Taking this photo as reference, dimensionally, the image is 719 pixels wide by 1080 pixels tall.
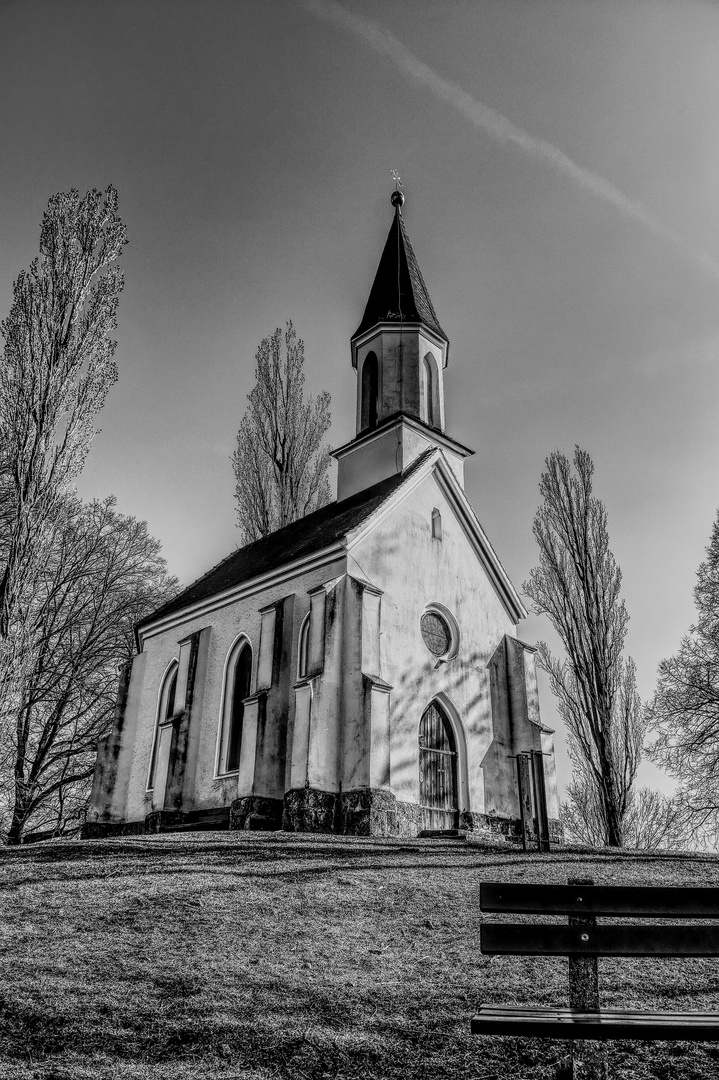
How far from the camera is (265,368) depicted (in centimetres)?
3653

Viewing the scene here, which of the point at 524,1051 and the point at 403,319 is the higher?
the point at 403,319

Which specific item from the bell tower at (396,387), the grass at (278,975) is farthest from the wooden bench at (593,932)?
the bell tower at (396,387)

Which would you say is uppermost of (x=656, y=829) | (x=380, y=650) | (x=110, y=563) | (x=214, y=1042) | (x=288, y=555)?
(x=110, y=563)

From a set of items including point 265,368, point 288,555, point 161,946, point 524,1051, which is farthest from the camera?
point 265,368

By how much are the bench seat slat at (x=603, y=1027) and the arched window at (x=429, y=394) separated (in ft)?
69.6

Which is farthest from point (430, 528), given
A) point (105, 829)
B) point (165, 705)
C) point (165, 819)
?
point (105, 829)

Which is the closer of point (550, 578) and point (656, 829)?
point (550, 578)

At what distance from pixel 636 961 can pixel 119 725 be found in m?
18.4

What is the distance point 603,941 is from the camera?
4996 millimetres

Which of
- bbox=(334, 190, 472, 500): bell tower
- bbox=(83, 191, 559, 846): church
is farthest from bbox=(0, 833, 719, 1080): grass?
bbox=(334, 190, 472, 500): bell tower

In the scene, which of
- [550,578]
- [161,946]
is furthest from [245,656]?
[161,946]

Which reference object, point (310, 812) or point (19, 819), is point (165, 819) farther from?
point (19, 819)

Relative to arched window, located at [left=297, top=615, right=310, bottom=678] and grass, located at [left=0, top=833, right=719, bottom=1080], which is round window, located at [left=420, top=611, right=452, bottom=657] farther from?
grass, located at [left=0, top=833, right=719, bottom=1080]

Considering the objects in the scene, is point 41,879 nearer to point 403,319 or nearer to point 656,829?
point 403,319
